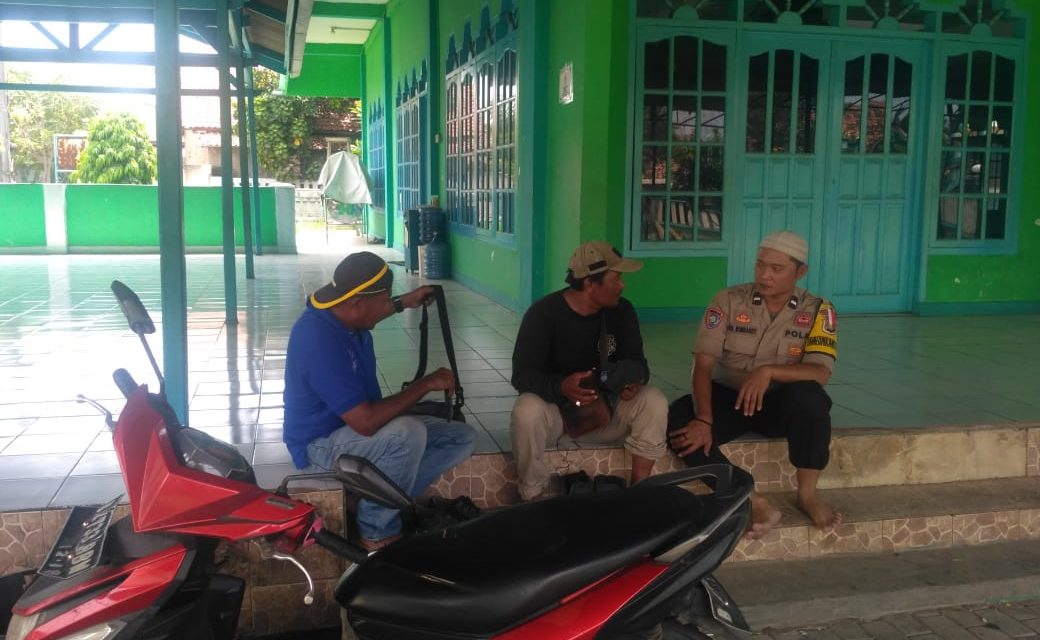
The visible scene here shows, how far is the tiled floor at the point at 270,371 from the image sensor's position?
3941mm

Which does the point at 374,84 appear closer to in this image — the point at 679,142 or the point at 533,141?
the point at 533,141

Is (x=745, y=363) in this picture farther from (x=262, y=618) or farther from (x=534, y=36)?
(x=534, y=36)

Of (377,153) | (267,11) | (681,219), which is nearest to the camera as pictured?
(681,219)

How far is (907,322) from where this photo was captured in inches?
301

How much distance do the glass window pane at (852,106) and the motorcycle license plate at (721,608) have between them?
20.3 feet

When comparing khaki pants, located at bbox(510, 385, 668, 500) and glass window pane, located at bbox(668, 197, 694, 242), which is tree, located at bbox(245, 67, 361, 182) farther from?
khaki pants, located at bbox(510, 385, 668, 500)

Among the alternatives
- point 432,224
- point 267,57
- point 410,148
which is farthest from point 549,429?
point 410,148

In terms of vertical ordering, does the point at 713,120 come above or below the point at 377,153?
below

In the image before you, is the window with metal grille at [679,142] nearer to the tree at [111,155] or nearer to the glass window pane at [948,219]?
the glass window pane at [948,219]

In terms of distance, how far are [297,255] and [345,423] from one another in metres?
12.6

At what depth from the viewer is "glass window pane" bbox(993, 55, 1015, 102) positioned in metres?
7.89

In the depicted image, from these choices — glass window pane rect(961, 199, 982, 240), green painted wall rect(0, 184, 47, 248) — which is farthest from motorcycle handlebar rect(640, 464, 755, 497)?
green painted wall rect(0, 184, 47, 248)

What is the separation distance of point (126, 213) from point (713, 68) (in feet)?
37.6

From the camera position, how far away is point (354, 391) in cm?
306
